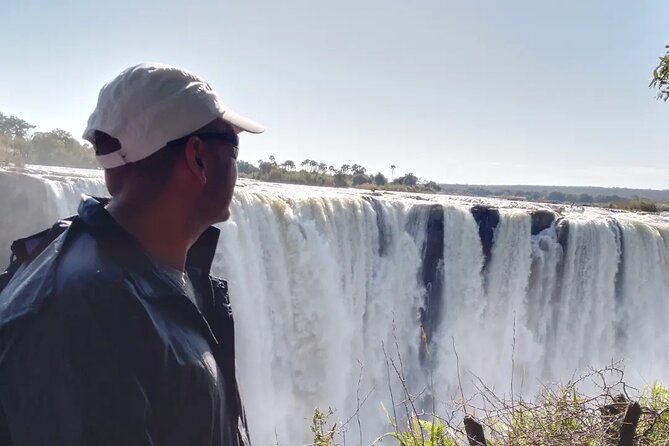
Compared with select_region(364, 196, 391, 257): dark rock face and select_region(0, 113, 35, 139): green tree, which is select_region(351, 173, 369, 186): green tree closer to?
select_region(0, 113, 35, 139): green tree

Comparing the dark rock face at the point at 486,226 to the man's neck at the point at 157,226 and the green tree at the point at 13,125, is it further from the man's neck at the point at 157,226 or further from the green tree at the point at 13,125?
the green tree at the point at 13,125

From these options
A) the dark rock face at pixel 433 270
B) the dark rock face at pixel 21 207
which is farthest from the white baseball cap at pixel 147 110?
the dark rock face at pixel 433 270

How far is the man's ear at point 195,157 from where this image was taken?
1302 millimetres

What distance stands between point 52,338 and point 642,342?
16420 mm

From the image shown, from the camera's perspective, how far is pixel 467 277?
45.9 ft

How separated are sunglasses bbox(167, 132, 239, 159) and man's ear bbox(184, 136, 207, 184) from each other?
11 millimetres

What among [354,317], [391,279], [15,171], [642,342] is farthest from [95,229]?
[642,342]

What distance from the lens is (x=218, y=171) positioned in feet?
4.46

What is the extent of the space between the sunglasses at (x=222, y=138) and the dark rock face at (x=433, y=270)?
40.9ft

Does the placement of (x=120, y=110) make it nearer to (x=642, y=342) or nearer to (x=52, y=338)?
(x=52, y=338)

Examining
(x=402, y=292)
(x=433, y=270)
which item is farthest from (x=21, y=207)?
(x=433, y=270)

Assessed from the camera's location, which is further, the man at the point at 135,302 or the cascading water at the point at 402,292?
the cascading water at the point at 402,292

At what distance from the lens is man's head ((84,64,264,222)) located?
1264 mm

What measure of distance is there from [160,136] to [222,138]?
150 millimetres
